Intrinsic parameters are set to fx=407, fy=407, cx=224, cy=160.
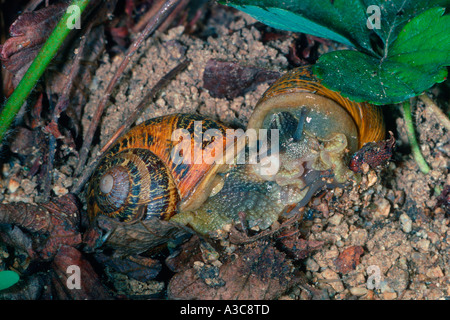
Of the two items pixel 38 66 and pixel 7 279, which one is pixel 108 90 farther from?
pixel 7 279

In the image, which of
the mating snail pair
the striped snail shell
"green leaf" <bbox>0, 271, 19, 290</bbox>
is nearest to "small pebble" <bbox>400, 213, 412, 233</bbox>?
the mating snail pair

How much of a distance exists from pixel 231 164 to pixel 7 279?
1.46m

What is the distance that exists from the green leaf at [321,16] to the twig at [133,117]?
0.90 m

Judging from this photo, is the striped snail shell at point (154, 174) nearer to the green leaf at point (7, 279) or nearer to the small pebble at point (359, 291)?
the green leaf at point (7, 279)

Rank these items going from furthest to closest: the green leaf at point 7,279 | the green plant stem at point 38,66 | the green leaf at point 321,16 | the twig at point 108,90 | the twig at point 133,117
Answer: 1. the twig at point 108,90
2. the twig at point 133,117
3. the green leaf at point 321,16
4. the green plant stem at point 38,66
5. the green leaf at point 7,279

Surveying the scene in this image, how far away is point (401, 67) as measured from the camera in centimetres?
231

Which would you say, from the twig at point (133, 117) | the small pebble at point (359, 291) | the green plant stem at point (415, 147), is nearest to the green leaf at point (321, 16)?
the green plant stem at point (415, 147)

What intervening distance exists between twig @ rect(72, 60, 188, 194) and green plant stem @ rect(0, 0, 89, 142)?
1.96 feet

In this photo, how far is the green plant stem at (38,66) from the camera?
7.53 feet

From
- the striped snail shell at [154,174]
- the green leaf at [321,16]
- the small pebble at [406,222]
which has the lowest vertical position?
the small pebble at [406,222]

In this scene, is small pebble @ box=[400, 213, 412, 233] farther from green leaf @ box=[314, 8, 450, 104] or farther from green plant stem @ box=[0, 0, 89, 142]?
green plant stem @ box=[0, 0, 89, 142]

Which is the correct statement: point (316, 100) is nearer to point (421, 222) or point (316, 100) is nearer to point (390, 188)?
point (390, 188)

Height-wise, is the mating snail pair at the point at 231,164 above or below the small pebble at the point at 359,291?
above
